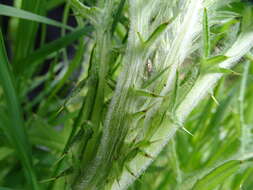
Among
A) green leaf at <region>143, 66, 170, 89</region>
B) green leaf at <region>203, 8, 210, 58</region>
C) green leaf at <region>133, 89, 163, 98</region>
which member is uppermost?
green leaf at <region>203, 8, 210, 58</region>

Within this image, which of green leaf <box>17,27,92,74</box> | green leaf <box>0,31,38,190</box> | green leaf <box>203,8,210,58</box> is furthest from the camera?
green leaf <box>17,27,92,74</box>

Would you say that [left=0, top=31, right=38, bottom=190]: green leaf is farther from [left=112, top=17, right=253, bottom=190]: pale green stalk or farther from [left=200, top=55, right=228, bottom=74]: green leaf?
[left=200, top=55, right=228, bottom=74]: green leaf

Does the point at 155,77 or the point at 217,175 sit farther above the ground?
the point at 155,77

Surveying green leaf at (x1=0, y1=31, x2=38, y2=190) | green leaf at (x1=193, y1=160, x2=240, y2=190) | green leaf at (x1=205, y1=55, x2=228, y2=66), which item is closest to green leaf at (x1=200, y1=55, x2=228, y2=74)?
green leaf at (x1=205, y1=55, x2=228, y2=66)

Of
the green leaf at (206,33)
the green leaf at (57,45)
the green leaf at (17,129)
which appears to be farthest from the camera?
the green leaf at (57,45)

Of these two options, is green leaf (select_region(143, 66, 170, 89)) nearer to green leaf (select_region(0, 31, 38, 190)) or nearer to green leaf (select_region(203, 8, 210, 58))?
green leaf (select_region(203, 8, 210, 58))

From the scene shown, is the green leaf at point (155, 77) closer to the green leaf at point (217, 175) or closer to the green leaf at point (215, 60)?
the green leaf at point (215, 60)

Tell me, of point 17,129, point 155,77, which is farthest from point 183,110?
point 17,129

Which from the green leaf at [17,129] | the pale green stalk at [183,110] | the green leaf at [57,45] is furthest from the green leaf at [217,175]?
the green leaf at [57,45]

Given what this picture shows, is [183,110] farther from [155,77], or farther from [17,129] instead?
[17,129]

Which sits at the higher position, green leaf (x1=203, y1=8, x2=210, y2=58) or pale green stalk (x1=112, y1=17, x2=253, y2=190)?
green leaf (x1=203, y1=8, x2=210, y2=58)

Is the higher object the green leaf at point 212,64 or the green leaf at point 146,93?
the green leaf at point 212,64

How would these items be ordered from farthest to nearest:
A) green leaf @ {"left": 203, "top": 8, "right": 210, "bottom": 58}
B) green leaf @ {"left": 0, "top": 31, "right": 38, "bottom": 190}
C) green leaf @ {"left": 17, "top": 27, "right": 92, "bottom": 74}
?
green leaf @ {"left": 17, "top": 27, "right": 92, "bottom": 74}
green leaf @ {"left": 0, "top": 31, "right": 38, "bottom": 190}
green leaf @ {"left": 203, "top": 8, "right": 210, "bottom": 58}

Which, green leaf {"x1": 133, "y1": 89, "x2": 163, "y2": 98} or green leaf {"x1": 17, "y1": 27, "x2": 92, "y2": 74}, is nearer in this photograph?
green leaf {"x1": 133, "y1": 89, "x2": 163, "y2": 98}
